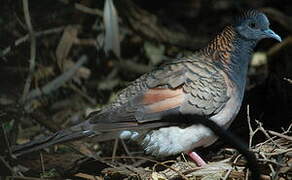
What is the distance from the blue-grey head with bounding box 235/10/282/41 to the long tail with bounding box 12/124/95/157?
1.51m

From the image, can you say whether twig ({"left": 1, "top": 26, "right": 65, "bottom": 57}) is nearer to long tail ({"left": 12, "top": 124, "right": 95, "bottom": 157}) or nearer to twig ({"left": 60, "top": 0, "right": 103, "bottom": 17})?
twig ({"left": 60, "top": 0, "right": 103, "bottom": 17})

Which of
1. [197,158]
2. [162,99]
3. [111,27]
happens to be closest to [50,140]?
[162,99]

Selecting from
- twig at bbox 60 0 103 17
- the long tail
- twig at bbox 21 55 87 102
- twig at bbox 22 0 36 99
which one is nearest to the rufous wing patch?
the long tail

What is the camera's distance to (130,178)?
4137 millimetres

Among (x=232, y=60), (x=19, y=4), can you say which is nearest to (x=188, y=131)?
(x=232, y=60)

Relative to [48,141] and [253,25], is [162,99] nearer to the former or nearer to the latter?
[48,141]

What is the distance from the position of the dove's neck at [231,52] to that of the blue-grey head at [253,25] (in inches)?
2.1

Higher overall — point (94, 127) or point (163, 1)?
point (163, 1)

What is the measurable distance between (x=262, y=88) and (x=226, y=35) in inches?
36.2

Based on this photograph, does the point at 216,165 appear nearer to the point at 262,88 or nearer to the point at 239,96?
the point at 239,96

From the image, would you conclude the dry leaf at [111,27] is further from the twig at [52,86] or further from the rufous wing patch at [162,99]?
the rufous wing patch at [162,99]

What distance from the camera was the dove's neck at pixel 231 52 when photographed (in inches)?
187

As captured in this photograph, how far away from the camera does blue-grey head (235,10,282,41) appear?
4776mm

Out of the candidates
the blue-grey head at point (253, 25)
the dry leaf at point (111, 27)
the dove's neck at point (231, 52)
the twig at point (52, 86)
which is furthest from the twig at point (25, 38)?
the blue-grey head at point (253, 25)
